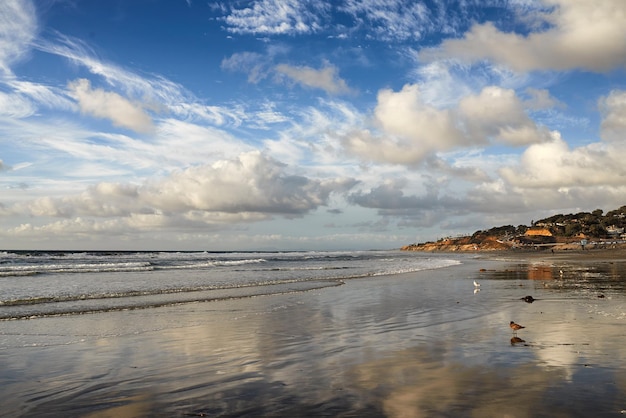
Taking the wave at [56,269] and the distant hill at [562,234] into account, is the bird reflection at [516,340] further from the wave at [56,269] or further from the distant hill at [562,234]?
the distant hill at [562,234]

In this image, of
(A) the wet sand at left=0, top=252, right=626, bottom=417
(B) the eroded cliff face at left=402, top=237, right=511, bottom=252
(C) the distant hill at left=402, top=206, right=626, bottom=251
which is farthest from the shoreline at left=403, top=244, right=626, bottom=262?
(A) the wet sand at left=0, top=252, right=626, bottom=417

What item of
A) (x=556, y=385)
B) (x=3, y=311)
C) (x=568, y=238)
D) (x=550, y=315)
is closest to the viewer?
(x=556, y=385)

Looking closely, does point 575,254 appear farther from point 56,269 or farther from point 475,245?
point 56,269

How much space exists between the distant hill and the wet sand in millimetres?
121614

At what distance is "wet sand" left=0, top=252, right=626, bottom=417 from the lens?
6.88m

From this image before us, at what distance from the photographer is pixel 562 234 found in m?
154

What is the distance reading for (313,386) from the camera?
7875 mm

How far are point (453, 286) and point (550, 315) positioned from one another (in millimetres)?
12394

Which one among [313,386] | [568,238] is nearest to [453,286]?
[313,386]

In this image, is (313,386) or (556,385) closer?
(556,385)

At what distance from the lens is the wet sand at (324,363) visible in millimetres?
6875

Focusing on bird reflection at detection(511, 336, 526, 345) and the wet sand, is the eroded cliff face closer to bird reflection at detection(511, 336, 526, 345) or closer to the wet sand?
the wet sand

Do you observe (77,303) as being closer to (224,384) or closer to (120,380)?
(120,380)

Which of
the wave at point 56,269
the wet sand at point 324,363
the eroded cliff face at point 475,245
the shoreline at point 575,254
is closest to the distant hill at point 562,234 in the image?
the eroded cliff face at point 475,245
